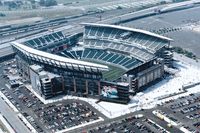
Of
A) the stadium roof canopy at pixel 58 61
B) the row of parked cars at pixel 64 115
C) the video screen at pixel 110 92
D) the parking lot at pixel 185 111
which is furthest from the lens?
the stadium roof canopy at pixel 58 61

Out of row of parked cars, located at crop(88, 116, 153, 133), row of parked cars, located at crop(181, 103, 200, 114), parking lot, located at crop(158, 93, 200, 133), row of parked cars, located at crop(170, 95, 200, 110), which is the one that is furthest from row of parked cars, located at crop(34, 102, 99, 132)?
row of parked cars, located at crop(181, 103, 200, 114)

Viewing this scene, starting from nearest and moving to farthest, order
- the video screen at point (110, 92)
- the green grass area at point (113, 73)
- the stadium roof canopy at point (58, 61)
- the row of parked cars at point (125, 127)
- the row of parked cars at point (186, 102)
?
the row of parked cars at point (125, 127) → the row of parked cars at point (186, 102) → the video screen at point (110, 92) → the stadium roof canopy at point (58, 61) → the green grass area at point (113, 73)

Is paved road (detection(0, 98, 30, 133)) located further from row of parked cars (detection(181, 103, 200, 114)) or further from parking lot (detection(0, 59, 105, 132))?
row of parked cars (detection(181, 103, 200, 114))

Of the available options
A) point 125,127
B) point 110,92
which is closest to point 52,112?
point 110,92

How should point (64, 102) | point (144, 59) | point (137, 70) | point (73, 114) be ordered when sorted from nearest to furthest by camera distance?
point (73, 114) < point (64, 102) < point (137, 70) < point (144, 59)

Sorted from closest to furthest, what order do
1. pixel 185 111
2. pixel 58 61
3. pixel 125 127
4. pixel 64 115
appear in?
pixel 125 127 < pixel 185 111 < pixel 64 115 < pixel 58 61

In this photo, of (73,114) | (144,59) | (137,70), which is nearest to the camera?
(73,114)

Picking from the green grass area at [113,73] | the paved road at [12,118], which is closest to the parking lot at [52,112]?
the paved road at [12,118]

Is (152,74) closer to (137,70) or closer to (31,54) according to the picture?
(137,70)

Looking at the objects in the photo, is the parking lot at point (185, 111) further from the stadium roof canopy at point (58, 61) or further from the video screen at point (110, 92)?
the stadium roof canopy at point (58, 61)

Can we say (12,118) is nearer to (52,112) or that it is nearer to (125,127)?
(52,112)

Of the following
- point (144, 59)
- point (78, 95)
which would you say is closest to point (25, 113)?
point (78, 95)
